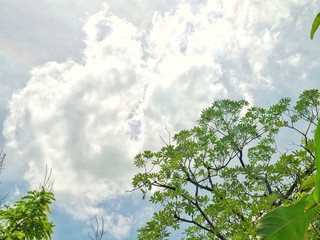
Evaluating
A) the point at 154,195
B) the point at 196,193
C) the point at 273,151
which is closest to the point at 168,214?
the point at 154,195

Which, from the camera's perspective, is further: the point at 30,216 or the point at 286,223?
the point at 30,216

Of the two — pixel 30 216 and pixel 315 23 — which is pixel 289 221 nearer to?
pixel 315 23

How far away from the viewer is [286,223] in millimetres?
448

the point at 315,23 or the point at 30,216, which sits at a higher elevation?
the point at 30,216

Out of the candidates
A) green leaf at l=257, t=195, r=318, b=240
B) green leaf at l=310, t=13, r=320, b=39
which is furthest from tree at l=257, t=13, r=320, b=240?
green leaf at l=310, t=13, r=320, b=39

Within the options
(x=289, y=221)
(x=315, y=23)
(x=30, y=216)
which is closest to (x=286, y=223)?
(x=289, y=221)

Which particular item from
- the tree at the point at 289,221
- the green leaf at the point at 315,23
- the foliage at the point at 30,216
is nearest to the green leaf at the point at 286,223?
the tree at the point at 289,221

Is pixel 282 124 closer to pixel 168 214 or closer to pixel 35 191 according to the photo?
pixel 168 214

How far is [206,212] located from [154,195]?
1461mm

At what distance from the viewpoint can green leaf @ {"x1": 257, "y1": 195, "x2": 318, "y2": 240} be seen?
17.4 inches

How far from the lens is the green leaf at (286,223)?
44 cm

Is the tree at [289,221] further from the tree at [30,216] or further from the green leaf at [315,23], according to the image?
the tree at [30,216]

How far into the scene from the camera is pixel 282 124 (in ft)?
35.7

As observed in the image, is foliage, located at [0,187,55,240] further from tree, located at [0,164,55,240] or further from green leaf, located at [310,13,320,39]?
green leaf, located at [310,13,320,39]
